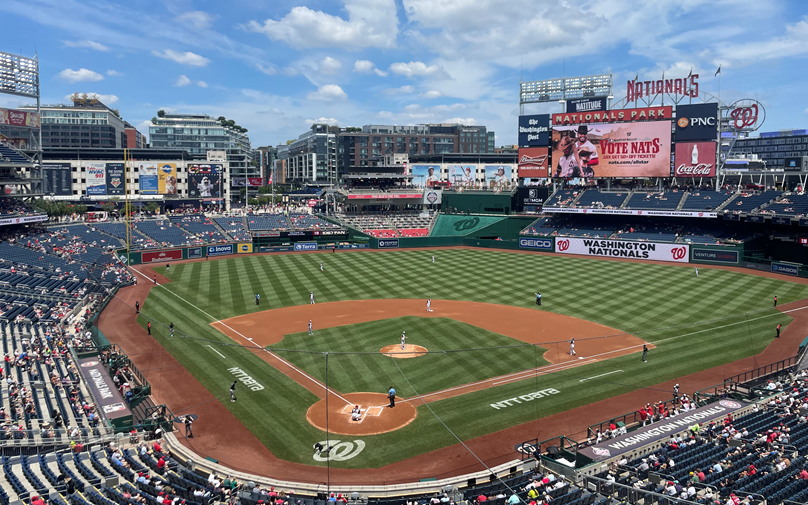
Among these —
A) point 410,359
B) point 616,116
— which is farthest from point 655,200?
point 410,359

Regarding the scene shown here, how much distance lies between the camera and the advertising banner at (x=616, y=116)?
67125 millimetres

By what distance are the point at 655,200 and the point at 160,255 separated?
203ft

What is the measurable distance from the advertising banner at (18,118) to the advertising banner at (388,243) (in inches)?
1742

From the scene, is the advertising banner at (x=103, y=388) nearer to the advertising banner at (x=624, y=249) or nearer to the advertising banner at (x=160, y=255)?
the advertising banner at (x=160, y=255)

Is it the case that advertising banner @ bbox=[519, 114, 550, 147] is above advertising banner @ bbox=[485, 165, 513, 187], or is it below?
above

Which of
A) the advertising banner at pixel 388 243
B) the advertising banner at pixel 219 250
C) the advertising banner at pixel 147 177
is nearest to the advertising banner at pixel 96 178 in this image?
the advertising banner at pixel 147 177

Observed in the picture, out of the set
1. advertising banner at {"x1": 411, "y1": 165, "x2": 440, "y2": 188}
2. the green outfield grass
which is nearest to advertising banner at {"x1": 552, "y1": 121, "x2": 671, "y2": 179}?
advertising banner at {"x1": 411, "y1": 165, "x2": 440, "y2": 188}

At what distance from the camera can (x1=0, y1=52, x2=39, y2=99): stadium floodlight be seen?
56281 millimetres

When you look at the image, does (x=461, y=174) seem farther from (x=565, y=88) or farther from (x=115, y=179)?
(x=115, y=179)

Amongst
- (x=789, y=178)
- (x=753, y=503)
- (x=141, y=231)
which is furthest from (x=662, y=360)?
(x=789, y=178)

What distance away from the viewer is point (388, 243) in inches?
2958

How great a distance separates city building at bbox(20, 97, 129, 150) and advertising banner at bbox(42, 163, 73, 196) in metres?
32.8

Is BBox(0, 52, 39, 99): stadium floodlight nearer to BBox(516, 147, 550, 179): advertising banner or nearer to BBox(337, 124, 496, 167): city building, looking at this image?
BBox(516, 147, 550, 179): advertising banner

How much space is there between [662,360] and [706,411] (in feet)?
27.7
